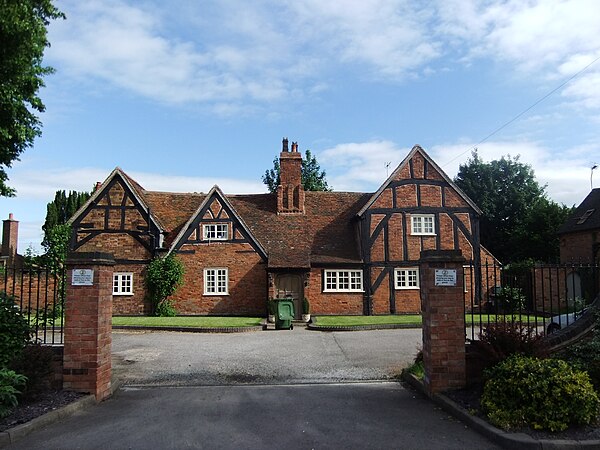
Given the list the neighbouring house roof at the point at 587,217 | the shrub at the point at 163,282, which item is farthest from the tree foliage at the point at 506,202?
the shrub at the point at 163,282


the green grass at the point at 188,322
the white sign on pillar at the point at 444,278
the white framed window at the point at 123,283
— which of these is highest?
the white sign on pillar at the point at 444,278

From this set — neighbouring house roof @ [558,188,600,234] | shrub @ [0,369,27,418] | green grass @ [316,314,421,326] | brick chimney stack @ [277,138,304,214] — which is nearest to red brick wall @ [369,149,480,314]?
green grass @ [316,314,421,326]

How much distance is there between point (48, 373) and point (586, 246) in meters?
31.2

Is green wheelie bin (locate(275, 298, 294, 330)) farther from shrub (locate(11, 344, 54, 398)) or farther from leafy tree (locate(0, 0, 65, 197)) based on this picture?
shrub (locate(11, 344, 54, 398))

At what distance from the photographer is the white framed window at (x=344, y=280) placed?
24.7m

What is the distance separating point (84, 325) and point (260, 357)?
540 centimetres

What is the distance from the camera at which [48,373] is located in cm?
740

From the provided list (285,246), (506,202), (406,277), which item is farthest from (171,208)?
(506,202)

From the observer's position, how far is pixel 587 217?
30625 millimetres

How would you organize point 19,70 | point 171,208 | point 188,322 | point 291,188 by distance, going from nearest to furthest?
point 19,70 < point 188,322 < point 291,188 < point 171,208

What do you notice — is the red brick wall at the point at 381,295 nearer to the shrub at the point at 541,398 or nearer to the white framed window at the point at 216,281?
the white framed window at the point at 216,281

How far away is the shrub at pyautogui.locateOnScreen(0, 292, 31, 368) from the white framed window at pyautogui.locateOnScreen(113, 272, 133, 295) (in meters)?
17.1

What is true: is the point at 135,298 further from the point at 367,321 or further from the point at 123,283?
the point at 367,321

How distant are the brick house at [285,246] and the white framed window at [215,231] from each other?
0.05 m
